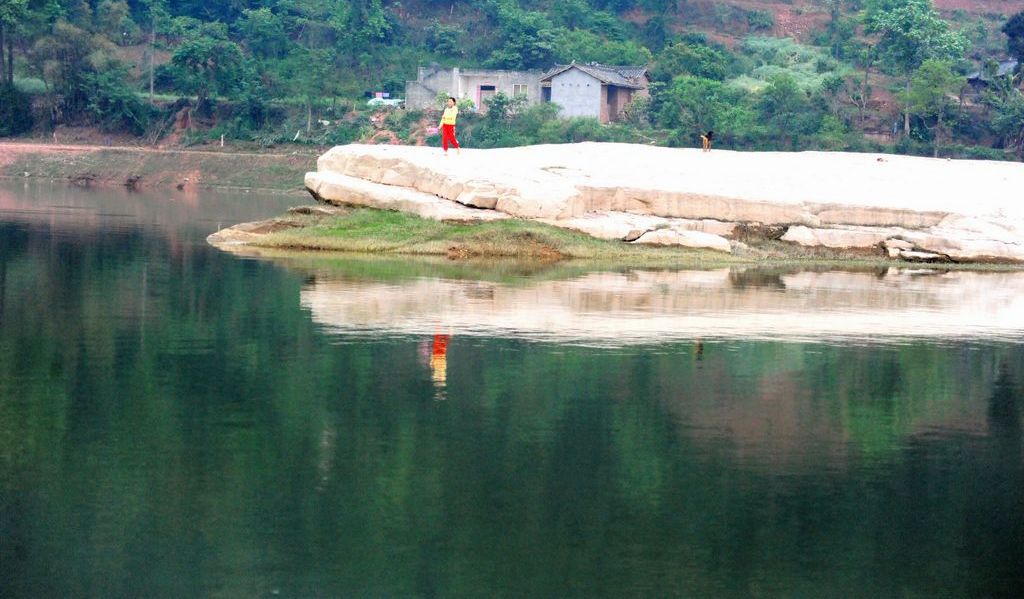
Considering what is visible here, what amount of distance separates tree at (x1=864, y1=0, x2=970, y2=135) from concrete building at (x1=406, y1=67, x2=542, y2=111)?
52.6 feet

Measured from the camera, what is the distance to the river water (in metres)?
9.83

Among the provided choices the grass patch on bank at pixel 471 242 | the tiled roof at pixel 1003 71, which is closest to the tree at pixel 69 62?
the tiled roof at pixel 1003 71

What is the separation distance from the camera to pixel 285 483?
450 inches

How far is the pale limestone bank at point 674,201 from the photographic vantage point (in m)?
30.0

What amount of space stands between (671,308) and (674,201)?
31.6 feet

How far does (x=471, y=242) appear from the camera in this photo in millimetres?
28609

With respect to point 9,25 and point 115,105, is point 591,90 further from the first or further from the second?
point 9,25

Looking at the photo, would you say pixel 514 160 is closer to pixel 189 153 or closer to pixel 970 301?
pixel 970 301

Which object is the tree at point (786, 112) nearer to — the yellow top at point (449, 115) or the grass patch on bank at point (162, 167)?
the grass patch on bank at point (162, 167)

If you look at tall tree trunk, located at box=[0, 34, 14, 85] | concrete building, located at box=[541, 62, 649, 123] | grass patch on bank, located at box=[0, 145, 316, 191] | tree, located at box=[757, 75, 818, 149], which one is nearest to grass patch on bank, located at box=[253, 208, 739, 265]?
grass patch on bank, located at box=[0, 145, 316, 191]

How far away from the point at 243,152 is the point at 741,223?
1417 inches

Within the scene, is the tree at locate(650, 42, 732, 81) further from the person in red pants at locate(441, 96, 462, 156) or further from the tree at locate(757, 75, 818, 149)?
the person in red pants at locate(441, 96, 462, 156)

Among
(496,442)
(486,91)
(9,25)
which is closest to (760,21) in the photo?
(486,91)

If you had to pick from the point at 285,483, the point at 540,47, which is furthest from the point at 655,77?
the point at 285,483
